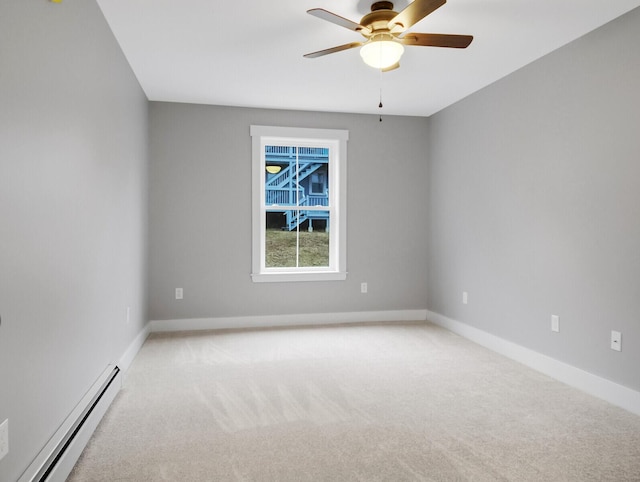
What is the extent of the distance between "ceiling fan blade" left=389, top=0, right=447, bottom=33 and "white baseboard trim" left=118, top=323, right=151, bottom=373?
2907 millimetres

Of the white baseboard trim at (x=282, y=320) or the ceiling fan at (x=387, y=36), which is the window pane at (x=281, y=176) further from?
the ceiling fan at (x=387, y=36)

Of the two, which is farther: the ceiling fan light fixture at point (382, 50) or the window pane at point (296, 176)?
the window pane at point (296, 176)

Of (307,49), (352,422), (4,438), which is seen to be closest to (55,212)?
(4,438)

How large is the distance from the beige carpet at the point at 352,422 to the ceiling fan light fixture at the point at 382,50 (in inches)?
84.7

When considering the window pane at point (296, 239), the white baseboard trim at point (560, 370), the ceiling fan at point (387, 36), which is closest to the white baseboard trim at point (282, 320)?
the window pane at point (296, 239)

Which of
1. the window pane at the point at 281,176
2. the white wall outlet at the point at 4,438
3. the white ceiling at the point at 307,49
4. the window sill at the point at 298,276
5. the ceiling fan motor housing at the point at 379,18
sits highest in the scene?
the white ceiling at the point at 307,49

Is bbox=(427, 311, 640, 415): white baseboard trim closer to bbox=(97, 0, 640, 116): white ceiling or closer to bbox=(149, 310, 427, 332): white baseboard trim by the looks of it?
bbox=(149, 310, 427, 332): white baseboard trim

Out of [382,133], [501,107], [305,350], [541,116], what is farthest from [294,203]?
[541,116]

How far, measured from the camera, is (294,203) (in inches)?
205

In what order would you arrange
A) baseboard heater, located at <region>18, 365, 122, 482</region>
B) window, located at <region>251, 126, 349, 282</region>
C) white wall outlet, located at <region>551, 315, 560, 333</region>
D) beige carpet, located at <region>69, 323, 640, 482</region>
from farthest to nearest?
1. window, located at <region>251, 126, 349, 282</region>
2. white wall outlet, located at <region>551, 315, 560, 333</region>
3. beige carpet, located at <region>69, 323, 640, 482</region>
4. baseboard heater, located at <region>18, 365, 122, 482</region>

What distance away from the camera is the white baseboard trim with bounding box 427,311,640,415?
109 inches

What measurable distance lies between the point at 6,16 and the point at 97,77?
1.19 m

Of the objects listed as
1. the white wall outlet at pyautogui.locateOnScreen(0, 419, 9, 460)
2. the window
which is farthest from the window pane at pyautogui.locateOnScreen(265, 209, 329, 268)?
the white wall outlet at pyautogui.locateOnScreen(0, 419, 9, 460)

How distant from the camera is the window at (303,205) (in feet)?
16.6
